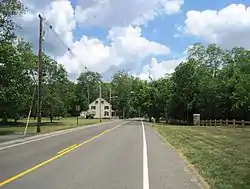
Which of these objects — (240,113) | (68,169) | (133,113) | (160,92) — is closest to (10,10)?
(68,169)

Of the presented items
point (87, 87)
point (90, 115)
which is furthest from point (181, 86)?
point (87, 87)

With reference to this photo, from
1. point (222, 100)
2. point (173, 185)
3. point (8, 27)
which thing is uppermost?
point (8, 27)

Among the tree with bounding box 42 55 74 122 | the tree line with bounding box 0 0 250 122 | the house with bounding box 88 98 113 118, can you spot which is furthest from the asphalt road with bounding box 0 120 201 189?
the house with bounding box 88 98 113 118

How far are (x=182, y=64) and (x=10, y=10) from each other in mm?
48570

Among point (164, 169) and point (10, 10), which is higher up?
point (10, 10)

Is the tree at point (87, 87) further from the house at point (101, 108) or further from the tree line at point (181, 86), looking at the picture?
the tree line at point (181, 86)

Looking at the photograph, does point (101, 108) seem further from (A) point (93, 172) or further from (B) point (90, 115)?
(A) point (93, 172)

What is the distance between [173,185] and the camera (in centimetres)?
1027

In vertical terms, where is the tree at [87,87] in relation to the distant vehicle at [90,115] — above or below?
above

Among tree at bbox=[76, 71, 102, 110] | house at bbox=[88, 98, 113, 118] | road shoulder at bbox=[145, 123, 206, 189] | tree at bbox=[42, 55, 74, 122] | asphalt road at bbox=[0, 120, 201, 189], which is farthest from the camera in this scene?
tree at bbox=[76, 71, 102, 110]

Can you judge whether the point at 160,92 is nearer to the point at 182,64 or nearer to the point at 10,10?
the point at 182,64

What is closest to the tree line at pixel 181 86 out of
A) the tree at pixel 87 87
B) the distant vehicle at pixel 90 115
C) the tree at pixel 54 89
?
the tree at pixel 54 89

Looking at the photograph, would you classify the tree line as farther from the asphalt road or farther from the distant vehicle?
the distant vehicle

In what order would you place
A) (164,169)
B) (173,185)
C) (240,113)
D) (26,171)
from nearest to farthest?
(173,185), (26,171), (164,169), (240,113)
